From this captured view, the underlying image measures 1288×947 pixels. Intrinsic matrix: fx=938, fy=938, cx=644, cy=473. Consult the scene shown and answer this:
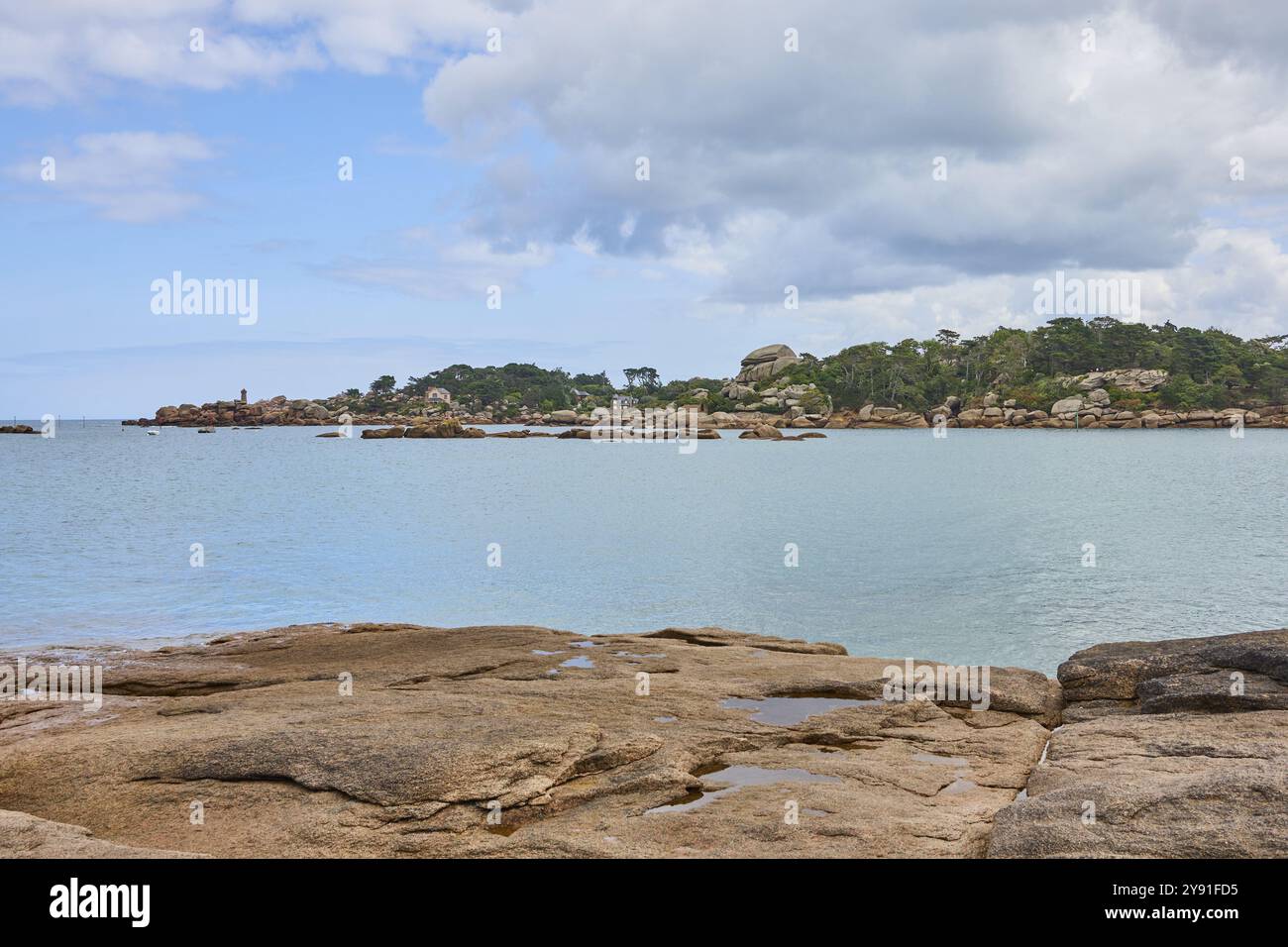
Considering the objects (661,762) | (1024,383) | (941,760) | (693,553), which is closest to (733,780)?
(661,762)

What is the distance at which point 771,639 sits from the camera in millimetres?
15750

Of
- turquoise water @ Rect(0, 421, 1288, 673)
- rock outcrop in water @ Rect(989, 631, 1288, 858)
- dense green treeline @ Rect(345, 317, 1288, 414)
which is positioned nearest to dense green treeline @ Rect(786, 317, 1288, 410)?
dense green treeline @ Rect(345, 317, 1288, 414)

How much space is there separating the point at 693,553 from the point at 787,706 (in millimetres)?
21992

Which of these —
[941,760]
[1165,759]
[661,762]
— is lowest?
[941,760]

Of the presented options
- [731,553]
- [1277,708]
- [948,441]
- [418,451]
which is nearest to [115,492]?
[731,553]

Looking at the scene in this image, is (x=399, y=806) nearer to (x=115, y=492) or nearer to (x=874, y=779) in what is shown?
(x=874, y=779)

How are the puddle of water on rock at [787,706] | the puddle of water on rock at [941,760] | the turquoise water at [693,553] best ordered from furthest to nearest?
1. the turquoise water at [693,553]
2. the puddle of water on rock at [787,706]
3. the puddle of water on rock at [941,760]

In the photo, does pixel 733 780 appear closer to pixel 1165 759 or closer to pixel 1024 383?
pixel 1165 759

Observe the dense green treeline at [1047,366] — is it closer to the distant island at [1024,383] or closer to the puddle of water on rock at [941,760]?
the distant island at [1024,383]

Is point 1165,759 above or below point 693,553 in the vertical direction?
above

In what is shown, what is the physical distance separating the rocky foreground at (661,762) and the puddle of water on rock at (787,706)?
0.16 ft

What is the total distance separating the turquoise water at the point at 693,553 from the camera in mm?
22062

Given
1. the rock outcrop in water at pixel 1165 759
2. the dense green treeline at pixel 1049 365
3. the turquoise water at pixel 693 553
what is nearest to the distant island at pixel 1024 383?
the dense green treeline at pixel 1049 365

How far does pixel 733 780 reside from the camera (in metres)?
8.65
